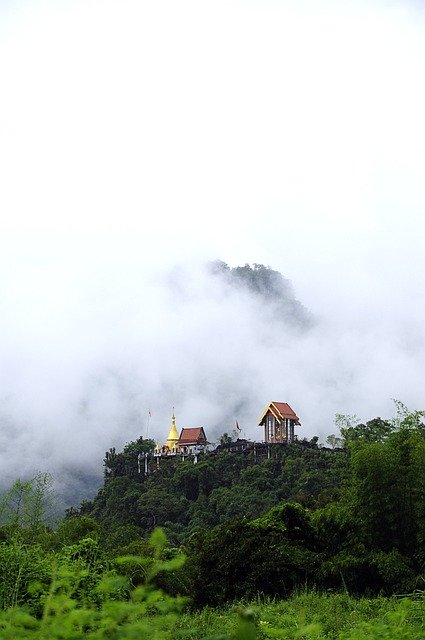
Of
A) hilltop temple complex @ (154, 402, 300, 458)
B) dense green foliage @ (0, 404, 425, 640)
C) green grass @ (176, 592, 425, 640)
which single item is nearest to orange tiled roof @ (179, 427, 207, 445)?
hilltop temple complex @ (154, 402, 300, 458)

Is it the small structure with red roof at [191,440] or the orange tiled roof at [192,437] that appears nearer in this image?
the small structure with red roof at [191,440]

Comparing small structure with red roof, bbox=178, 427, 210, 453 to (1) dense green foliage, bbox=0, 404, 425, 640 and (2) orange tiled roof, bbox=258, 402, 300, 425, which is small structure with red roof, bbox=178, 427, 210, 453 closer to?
(2) orange tiled roof, bbox=258, 402, 300, 425

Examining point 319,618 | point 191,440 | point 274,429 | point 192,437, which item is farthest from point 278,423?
point 319,618

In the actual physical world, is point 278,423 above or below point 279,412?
below

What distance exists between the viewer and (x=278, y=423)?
175ft

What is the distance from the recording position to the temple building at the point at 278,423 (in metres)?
52.2

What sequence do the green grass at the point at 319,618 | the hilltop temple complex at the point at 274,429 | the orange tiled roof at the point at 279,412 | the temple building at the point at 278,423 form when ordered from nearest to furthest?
1. the green grass at the point at 319,618
2. the hilltop temple complex at the point at 274,429
3. the temple building at the point at 278,423
4. the orange tiled roof at the point at 279,412

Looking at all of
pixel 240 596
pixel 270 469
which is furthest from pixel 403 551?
pixel 270 469

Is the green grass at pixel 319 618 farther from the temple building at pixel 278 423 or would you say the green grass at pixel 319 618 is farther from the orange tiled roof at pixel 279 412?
the orange tiled roof at pixel 279 412

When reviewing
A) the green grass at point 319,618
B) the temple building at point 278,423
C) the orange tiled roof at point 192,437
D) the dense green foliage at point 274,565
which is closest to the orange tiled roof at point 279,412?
the temple building at point 278,423

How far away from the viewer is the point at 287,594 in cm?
1429

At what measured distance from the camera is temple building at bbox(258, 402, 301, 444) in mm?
52188

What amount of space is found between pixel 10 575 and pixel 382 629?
5.73 meters

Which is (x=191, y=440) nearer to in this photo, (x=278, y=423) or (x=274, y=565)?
(x=278, y=423)
